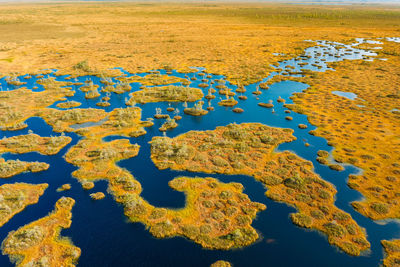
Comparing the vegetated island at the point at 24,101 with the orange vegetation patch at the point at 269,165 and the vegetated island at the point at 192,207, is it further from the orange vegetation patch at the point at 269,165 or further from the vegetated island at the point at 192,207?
the orange vegetation patch at the point at 269,165

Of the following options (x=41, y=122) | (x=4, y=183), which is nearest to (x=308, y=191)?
(x=4, y=183)

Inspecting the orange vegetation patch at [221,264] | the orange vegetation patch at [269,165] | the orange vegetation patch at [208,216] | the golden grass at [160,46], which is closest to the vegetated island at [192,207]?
the orange vegetation patch at [208,216]

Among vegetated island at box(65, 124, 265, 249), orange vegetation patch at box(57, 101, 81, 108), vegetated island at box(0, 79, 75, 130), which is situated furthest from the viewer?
orange vegetation patch at box(57, 101, 81, 108)

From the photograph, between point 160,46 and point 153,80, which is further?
point 160,46

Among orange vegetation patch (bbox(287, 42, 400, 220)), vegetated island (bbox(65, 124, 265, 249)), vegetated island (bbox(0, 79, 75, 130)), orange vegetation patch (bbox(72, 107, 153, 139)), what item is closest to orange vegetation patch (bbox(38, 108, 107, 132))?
orange vegetation patch (bbox(72, 107, 153, 139))

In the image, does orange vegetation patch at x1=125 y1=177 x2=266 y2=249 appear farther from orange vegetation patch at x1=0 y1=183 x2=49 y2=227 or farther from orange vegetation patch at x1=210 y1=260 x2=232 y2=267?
orange vegetation patch at x1=0 y1=183 x2=49 y2=227

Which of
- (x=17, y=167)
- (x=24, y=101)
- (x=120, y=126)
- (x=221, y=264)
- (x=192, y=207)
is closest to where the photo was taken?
(x=221, y=264)

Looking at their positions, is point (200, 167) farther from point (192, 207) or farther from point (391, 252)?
point (391, 252)

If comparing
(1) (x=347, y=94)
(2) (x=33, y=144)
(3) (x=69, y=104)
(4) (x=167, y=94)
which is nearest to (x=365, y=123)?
(1) (x=347, y=94)
